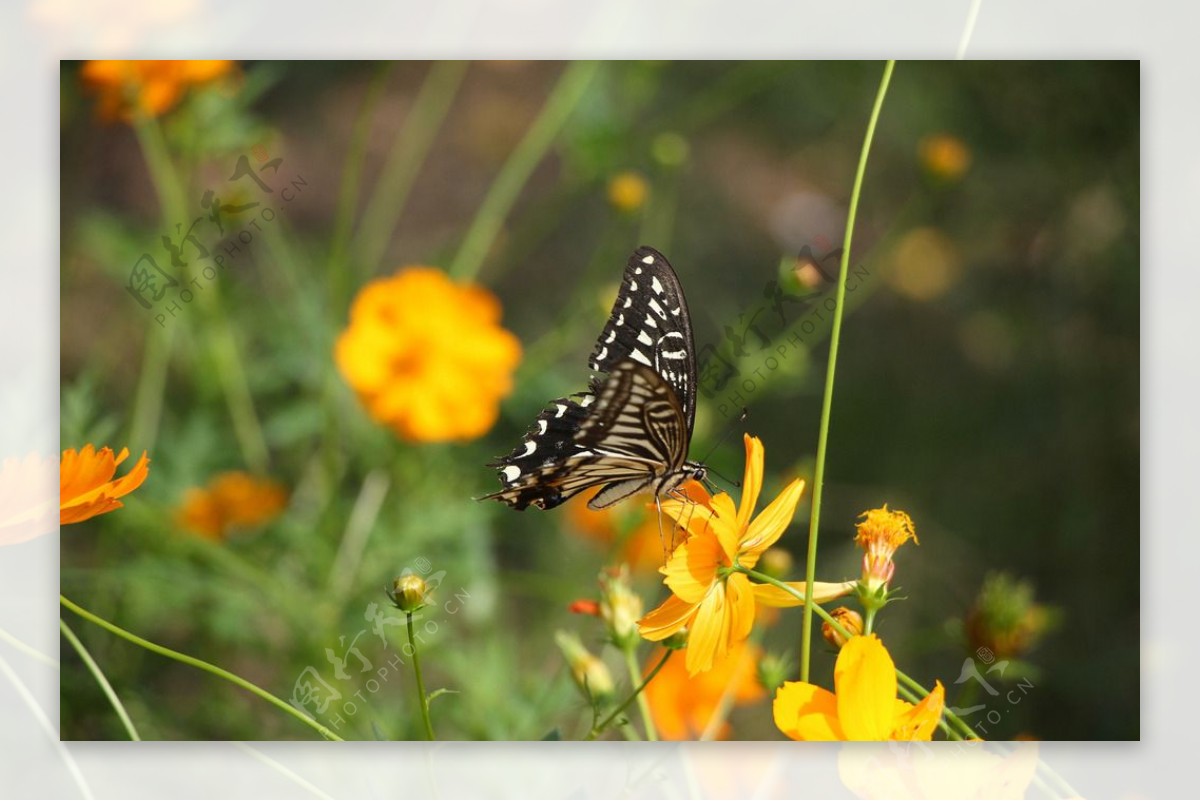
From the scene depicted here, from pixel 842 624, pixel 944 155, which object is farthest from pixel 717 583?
pixel 944 155

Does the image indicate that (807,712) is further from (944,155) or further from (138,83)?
(138,83)

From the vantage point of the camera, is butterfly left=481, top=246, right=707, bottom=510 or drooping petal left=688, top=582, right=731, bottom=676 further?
A: butterfly left=481, top=246, right=707, bottom=510

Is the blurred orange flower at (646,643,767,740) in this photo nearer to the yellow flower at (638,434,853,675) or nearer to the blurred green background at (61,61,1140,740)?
the blurred green background at (61,61,1140,740)

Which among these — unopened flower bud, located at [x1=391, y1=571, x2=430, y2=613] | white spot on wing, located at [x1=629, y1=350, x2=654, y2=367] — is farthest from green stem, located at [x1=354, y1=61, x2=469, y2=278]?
unopened flower bud, located at [x1=391, y1=571, x2=430, y2=613]

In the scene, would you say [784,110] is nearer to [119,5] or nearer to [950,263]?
[950,263]

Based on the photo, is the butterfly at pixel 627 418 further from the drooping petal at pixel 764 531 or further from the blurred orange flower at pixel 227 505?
the blurred orange flower at pixel 227 505

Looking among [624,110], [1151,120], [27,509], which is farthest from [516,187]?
[1151,120]
